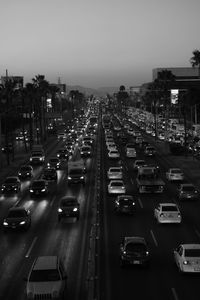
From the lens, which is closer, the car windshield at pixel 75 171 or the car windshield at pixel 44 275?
the car windshield at pixel 44 275

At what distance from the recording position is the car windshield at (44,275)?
20.4 meters

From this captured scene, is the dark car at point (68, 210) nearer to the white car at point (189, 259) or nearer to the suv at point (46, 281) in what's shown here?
the white car at point (189, 259)

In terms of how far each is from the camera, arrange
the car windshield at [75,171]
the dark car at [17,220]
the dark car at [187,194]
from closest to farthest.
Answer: the dark car at [17,220] → the dark car at [187,194] → the car windshield at [75,171]

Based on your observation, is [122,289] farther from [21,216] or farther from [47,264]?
[21,216]

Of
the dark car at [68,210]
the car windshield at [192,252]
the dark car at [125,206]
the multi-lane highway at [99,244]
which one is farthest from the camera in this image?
the dark car at [125,206]

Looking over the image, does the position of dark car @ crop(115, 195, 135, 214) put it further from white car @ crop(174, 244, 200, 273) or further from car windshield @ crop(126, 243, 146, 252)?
white car @ crop(174, 244, 200, 273)

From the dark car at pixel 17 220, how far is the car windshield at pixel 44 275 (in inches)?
547

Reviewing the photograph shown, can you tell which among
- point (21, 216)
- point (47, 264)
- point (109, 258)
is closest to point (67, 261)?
point (109, 258)

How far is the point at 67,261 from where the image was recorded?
2702 cm

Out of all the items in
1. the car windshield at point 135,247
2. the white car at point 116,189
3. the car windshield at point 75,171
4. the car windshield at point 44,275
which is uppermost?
the car windshield at point 44,275

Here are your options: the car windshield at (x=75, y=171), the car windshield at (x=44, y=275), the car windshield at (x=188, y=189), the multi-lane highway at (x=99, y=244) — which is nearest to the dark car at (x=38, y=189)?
the multi-lane highway at (x=99, y=244)

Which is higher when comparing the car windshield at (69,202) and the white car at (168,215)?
the car windshield at (69,202)

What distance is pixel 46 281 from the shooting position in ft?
66.4

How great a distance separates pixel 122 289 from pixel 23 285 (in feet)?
13.3
